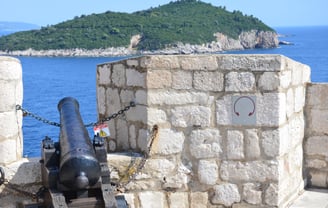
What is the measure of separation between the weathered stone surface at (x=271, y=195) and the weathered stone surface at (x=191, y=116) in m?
0.70

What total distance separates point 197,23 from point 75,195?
347ft

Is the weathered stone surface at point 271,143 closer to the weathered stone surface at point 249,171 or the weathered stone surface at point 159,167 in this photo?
the weathered stone surface at point 249,171

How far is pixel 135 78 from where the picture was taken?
15.0 feet

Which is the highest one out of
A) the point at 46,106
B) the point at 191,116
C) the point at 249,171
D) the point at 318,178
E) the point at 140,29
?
the point at 140,29

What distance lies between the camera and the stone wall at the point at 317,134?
5.19m

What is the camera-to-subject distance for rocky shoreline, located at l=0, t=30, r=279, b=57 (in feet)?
301

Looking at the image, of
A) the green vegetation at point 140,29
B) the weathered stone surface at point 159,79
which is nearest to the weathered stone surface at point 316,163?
the weathered stone surface at point 159,79

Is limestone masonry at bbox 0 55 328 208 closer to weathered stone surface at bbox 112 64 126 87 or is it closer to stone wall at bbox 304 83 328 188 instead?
weathered stone surface at bbox 112 64 126 87

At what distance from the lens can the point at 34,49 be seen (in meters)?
98.6

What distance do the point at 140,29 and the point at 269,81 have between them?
95.8 metres

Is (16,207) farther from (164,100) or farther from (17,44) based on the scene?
(17,44)

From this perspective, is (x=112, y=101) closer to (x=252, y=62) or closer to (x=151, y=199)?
(x=151, y=199)

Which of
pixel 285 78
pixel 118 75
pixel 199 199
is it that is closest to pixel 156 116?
pixel 118 75

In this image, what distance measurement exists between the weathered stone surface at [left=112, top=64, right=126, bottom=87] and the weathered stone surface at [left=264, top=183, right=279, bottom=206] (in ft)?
4.70
